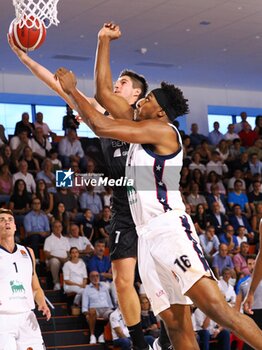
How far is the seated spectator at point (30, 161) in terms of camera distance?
16016mm

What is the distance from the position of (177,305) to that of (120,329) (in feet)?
22.8

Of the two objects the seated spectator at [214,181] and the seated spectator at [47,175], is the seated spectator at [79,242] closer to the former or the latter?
the seated spectator at [47,175]

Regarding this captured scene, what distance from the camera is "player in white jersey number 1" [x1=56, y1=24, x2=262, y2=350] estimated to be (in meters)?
5.55

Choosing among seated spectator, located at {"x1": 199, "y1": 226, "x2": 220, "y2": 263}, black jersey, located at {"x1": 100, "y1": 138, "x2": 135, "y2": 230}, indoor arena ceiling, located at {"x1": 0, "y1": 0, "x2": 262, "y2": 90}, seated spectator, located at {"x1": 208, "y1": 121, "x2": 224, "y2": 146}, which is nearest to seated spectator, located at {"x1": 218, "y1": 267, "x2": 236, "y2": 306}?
seated spectator, located at {"x1": 199, "y1": 226, "x2": 220, "y2": 263}

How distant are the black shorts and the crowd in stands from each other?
587cm

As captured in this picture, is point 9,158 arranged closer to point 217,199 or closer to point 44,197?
point 44,197

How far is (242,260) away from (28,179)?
4.29 meters

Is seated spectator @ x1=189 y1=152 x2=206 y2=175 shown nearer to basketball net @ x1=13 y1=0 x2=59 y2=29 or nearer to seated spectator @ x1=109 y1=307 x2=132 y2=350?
seated spectator @ x1=109 y1=307 x2=132 y2=350

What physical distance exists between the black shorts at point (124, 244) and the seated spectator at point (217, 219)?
10.0 meters

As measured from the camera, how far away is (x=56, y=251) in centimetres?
1409

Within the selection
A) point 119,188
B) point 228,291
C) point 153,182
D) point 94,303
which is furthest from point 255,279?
point 228,291

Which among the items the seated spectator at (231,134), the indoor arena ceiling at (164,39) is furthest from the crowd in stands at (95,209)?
the indoor arena ceiling at (164,39)

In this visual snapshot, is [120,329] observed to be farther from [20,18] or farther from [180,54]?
[180,54]

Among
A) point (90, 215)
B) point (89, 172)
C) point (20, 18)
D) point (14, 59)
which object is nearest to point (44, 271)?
point (90, 215)
